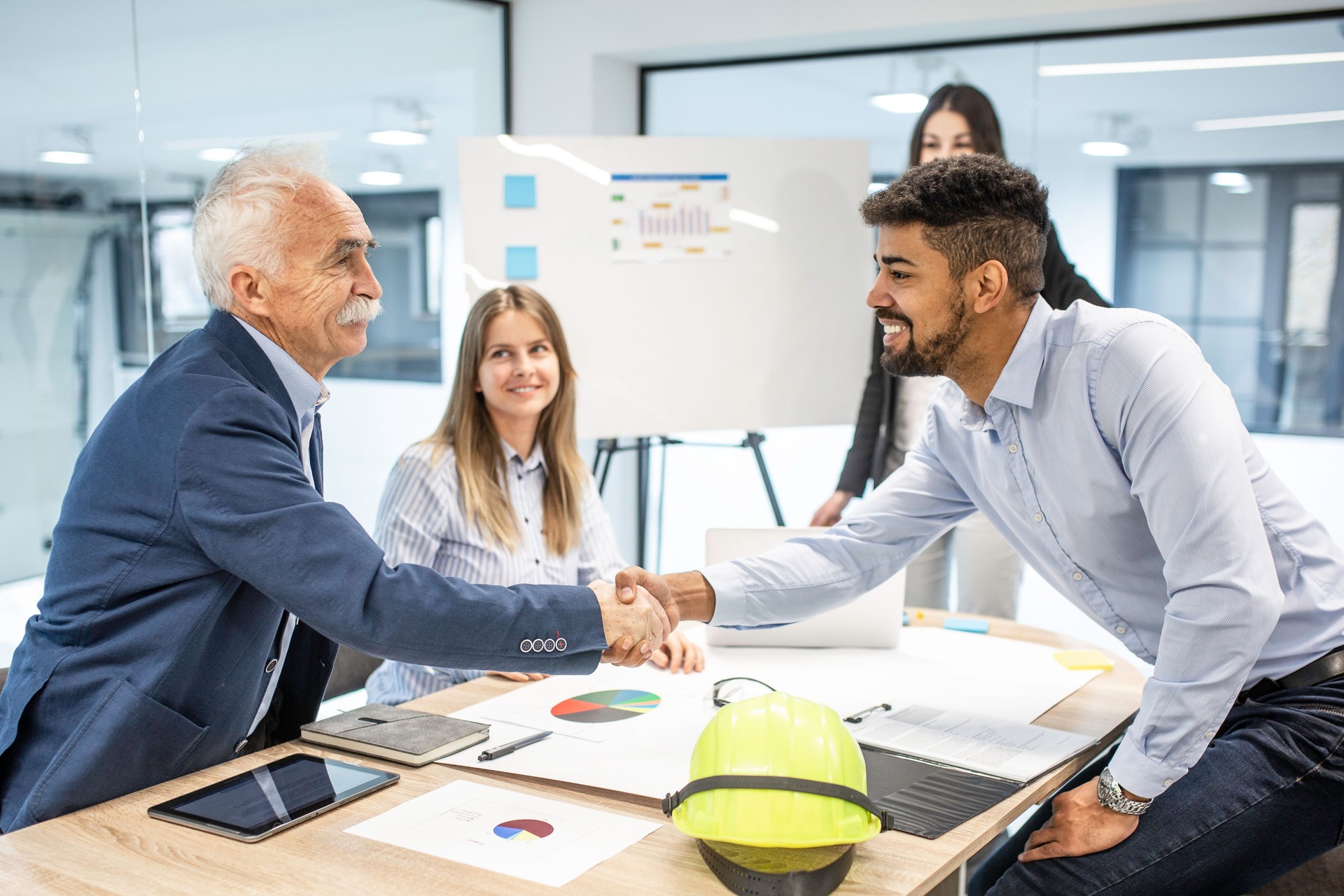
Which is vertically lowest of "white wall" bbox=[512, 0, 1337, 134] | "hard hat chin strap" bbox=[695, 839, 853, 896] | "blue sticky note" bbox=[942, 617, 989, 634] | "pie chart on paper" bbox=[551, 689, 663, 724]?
"blue sticky note" bbox=[942, 617, 989, 634]

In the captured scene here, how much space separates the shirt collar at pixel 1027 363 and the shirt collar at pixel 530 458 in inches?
45.9

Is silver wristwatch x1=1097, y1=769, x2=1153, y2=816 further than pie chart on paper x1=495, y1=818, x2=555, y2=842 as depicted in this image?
Yes

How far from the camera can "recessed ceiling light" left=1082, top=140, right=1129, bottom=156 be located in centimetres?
395

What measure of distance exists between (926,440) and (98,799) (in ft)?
4.63

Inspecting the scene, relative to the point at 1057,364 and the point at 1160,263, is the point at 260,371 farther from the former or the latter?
the point at 1160,263

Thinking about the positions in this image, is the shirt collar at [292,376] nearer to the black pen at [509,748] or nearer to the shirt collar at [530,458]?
the black pen at [509,748]

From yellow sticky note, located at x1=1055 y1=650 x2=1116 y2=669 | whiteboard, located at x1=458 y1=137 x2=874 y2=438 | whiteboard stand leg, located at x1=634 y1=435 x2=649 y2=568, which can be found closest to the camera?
yellow sticky note, located at x1=1055 y1=650 x2=1116 y2=669

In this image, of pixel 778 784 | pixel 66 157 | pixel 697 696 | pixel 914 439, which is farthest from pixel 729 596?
pixel 66 157

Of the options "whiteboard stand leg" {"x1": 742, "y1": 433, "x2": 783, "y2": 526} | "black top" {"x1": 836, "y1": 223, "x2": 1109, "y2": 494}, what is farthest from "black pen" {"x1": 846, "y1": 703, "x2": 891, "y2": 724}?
"whiteboard stand leg" {"x1": 742, "y1": 433, "x2": 783, "y2": 526}

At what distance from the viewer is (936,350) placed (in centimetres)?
183

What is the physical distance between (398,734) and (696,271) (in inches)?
99.3

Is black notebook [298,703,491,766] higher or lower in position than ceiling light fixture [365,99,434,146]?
lower

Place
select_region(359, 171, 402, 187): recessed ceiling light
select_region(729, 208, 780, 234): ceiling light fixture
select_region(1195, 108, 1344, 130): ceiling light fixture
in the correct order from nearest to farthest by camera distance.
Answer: select_region(1195, 108, 1344, 130): ceiling light fixture → select_region(729, 208, 780, 234): ceiling light fixture → select_region(359, 171, 402, 187): recessed ceiling light

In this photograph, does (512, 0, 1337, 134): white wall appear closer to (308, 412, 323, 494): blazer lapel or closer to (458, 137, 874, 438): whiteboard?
(458, 137, 874, 438): whiteboard
